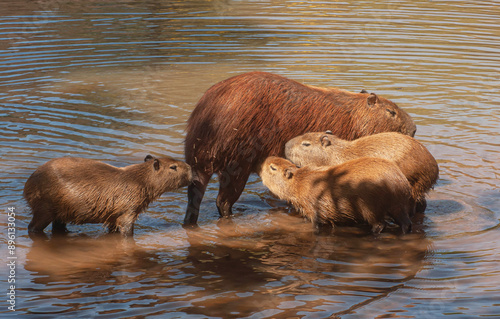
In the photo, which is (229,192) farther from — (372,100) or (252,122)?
(372,100)

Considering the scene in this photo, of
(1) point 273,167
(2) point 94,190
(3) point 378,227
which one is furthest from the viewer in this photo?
(1) point 273,167

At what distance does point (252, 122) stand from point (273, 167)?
478mm

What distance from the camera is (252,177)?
7605 mm

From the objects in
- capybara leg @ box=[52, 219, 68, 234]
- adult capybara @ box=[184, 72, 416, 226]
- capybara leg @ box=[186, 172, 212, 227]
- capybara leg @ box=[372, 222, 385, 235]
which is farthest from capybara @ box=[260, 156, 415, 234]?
capybara leg @ box=[52, 219, 68, 234]

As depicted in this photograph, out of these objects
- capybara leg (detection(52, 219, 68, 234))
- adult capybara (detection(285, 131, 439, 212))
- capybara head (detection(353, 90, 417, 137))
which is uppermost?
capybara head (detection(353, 90, 417, 137))

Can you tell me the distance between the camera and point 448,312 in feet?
14.8

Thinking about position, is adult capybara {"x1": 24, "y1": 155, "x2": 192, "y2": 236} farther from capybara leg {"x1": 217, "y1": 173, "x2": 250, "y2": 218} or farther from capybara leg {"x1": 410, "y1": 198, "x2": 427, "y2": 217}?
capybara leg {"x1": 410, "y1": 198, "x2": 427, "y2": 217}

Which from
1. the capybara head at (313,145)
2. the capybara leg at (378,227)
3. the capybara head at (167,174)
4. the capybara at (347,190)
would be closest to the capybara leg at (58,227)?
the capybara head at (167,174)

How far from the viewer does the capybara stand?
5738 mm

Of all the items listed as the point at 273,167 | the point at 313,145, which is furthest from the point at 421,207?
the point at 273,167

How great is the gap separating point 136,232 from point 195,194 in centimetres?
64

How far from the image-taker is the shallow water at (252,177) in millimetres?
4801

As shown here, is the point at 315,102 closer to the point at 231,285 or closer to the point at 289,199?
the point at 289,199

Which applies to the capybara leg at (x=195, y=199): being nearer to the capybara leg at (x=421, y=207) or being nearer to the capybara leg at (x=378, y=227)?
the capybara leg at (x=378, y=227)
